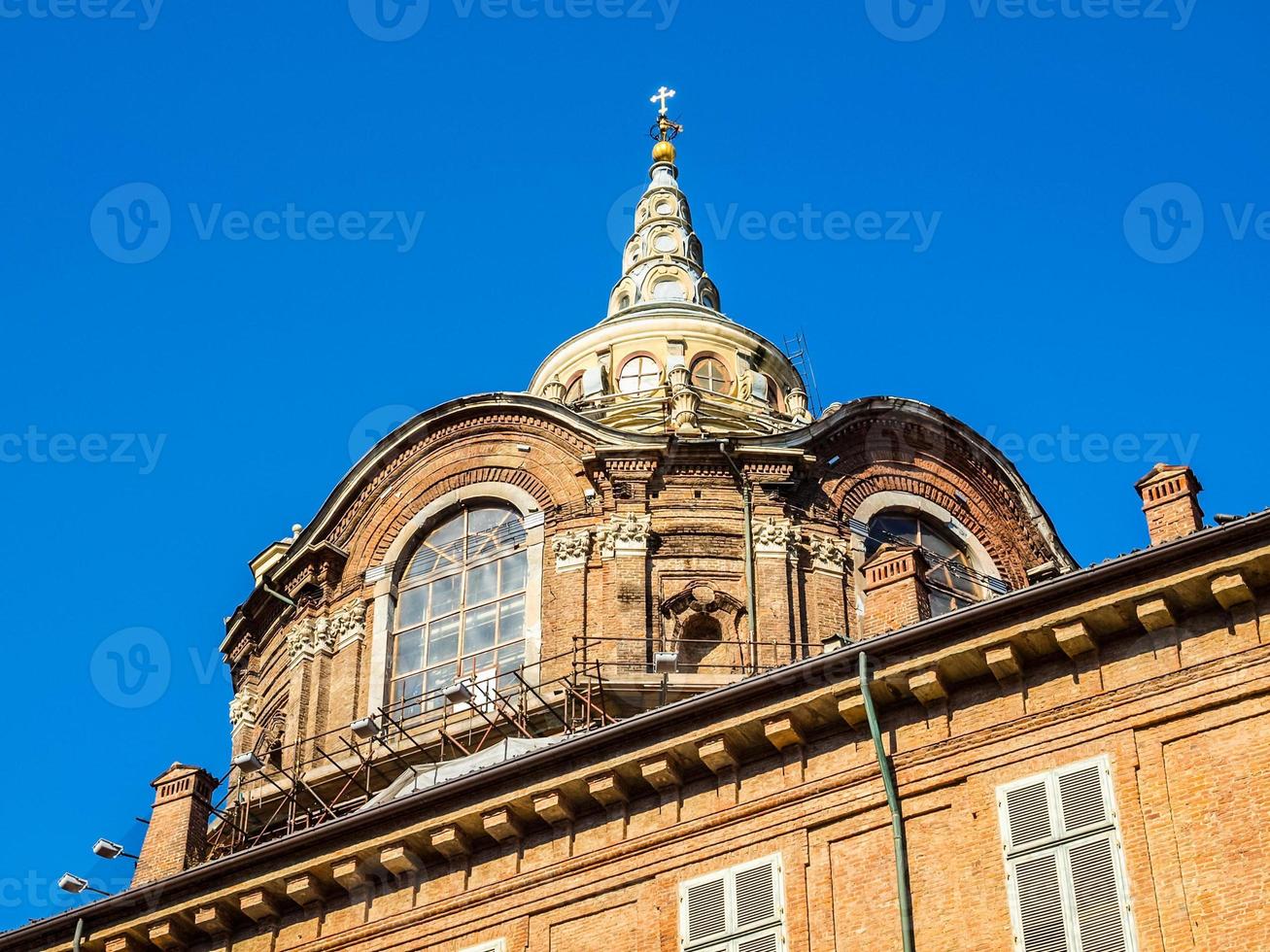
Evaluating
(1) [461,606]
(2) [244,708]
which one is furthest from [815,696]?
(2) [244,708]

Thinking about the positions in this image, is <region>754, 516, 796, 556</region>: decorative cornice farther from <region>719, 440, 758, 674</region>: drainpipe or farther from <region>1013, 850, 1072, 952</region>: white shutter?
<region>1013, 850, 1072, 952</region>: white shutter

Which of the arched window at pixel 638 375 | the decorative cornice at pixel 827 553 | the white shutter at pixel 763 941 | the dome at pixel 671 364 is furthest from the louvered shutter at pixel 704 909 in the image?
the arched window at pixel 638 375

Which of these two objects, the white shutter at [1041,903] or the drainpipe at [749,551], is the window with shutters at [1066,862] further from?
the drainpipe at [749,551]

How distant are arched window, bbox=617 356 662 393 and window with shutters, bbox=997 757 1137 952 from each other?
1010 inches

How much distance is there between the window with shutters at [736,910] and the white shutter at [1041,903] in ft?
8.99

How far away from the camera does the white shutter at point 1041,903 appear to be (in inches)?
990

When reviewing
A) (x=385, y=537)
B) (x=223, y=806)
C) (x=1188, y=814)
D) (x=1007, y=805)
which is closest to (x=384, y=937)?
(x=1007, y=805)

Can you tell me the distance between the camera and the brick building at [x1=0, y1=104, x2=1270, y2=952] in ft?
85.1

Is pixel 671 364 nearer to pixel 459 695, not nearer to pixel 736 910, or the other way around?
pixel 459 695

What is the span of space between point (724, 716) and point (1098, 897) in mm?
5158

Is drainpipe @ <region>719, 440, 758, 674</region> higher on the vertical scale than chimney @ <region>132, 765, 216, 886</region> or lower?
higher

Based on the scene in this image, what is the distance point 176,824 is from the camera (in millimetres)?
34969

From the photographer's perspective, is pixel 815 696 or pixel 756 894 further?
pixel 815 696

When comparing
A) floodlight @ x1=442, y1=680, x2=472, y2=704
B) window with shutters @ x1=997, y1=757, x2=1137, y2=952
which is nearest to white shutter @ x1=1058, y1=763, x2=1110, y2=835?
window with shutters @ x1=997, y1=757, x2=1137, y2=952
